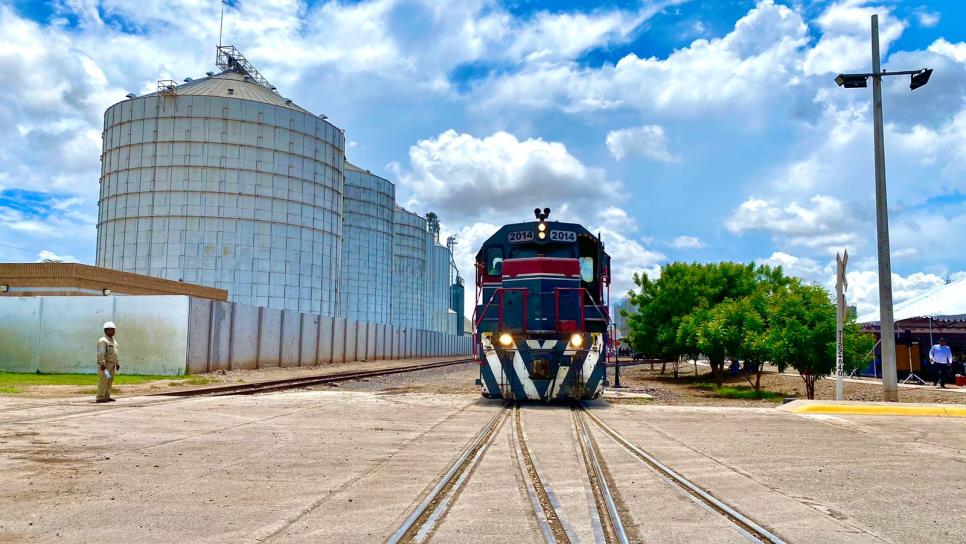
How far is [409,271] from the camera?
286 feet

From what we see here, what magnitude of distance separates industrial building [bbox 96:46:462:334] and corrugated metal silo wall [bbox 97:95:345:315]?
66 mm

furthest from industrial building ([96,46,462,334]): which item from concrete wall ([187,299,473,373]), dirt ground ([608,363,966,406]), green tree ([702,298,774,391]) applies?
green tree ([702,298,774,391])

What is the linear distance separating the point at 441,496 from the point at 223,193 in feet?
140

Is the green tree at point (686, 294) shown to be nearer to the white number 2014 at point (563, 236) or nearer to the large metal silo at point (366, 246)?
the white number 2014 at point (563, 236)

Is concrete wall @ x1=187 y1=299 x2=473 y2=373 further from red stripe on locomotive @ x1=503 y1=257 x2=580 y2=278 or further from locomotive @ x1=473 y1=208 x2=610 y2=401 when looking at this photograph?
red stripe on locomotive @ x1=503 y1=257 x2=580 y2=278

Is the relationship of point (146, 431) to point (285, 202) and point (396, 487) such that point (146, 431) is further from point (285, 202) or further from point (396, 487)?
point (285, 202)

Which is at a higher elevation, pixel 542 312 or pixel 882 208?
pixel 882 208

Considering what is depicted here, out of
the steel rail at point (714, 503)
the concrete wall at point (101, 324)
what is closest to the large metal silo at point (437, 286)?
the concrete wall at point (101, 324)

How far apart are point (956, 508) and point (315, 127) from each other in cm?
4827

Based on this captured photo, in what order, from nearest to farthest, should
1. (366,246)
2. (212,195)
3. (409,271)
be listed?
(212,195) → (366,246) → (409,271)

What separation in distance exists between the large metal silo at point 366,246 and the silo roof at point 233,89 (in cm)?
1798

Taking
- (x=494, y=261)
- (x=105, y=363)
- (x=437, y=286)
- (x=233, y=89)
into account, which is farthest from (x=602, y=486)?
(x=437, y=286)

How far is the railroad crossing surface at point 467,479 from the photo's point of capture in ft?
16.5

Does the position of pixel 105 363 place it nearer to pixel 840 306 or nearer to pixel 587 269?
pixel 587 269
